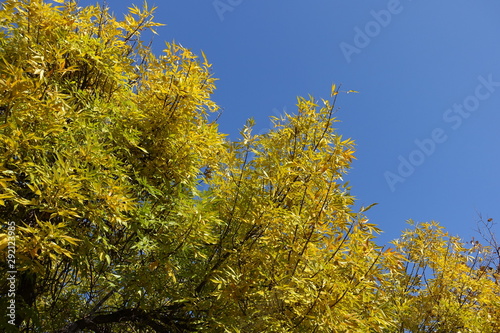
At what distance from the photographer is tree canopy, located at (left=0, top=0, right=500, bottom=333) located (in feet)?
6.78

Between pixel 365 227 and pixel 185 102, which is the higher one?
pixel 185 102

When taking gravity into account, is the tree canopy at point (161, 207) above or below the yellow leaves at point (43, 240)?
above

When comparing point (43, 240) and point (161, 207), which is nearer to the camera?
point (43, 240)

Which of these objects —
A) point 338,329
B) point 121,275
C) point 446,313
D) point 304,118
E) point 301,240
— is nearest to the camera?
point 338,329

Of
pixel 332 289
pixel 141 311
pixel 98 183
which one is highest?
pixel 332 289

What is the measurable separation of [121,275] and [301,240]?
4.05 feet

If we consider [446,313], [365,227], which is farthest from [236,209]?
[446,313]

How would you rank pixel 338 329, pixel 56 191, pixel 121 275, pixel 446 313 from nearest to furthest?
pixel 56 191 → pixel 338 329 → pixel 121 275 → pixel 446 313

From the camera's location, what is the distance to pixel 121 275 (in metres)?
2.58

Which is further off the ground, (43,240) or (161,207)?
(161,207)

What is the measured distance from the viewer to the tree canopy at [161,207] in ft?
6.78

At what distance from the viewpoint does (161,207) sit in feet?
8.63

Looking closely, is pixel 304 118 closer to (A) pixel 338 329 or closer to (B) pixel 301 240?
(B) pixel 301 240

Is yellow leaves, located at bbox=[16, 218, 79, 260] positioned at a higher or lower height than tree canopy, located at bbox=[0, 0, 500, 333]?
lower
